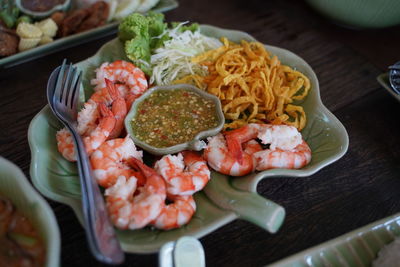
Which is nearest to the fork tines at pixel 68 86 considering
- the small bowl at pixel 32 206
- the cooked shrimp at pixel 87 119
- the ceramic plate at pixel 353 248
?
the cooked shrimp at pixel 87 119

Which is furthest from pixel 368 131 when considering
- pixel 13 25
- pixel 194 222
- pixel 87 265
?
pixel 13 25

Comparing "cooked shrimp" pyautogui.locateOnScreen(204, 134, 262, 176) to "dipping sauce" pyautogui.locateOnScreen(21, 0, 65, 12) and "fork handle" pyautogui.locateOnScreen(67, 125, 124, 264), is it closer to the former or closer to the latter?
"fork handle" pyautogui.locateOnScreen(67, 125, 124, 264)

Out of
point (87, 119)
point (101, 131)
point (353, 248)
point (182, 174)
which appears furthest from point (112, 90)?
point (353, 248)

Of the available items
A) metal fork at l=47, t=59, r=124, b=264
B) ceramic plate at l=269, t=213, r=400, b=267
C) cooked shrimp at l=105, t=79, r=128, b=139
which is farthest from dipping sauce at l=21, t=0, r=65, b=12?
ceramic plate at l=269, t=213, r=400, b=267

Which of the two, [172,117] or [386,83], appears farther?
[386,83]

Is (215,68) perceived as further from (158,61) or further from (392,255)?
(392,255)

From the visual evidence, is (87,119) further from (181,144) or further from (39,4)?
(39,4)
